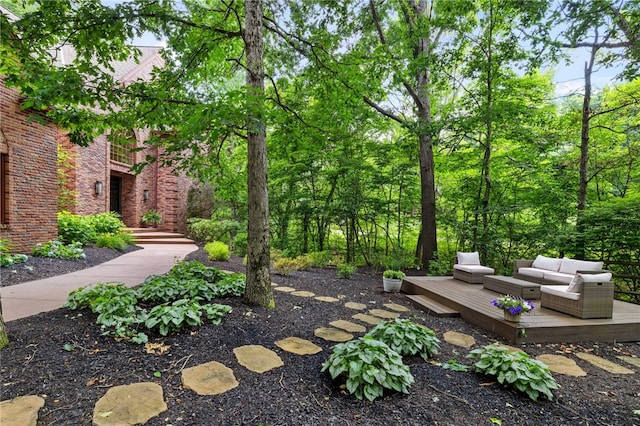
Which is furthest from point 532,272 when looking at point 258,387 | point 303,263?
point 258,387

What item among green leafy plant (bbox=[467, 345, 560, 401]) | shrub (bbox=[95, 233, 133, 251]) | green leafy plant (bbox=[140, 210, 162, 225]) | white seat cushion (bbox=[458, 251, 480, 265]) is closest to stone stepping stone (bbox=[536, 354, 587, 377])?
green leafy plant (bbox=[467, 345, 560, 401])

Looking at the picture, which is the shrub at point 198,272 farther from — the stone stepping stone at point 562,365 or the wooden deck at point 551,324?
the stone stepping stone at point 562,365

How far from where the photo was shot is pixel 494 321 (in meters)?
3.22

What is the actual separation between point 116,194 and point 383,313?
1183 centimetres

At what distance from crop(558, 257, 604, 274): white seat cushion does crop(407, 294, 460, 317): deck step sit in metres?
2.03

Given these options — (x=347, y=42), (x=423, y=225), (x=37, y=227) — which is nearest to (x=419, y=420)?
(x=423, y=225)

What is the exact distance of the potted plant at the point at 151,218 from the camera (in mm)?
11750

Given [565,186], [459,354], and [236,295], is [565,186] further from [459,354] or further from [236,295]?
[236,295]

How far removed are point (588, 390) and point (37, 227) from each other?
9042mm

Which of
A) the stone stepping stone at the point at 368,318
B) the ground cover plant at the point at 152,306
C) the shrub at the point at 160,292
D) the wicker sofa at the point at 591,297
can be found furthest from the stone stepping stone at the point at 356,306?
the wicker sofa at the point at 591,297

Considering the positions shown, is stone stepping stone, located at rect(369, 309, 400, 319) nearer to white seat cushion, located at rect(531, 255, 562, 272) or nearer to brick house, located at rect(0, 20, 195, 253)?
white seat cushion, located at rect(531, 255, 562, 272)

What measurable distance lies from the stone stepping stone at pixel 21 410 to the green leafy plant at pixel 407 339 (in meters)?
2.09

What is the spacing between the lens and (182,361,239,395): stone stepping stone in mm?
1827

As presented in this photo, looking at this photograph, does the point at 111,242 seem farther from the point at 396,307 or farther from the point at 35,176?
the point at 396,307
